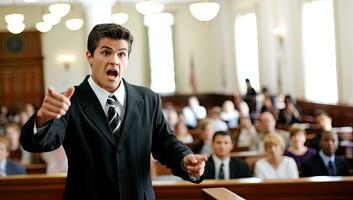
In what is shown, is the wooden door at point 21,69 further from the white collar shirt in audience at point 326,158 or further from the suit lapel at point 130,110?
the suit lapel at point 130,110

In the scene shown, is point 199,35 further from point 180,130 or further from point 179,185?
point 179,185

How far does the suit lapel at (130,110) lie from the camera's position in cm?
294

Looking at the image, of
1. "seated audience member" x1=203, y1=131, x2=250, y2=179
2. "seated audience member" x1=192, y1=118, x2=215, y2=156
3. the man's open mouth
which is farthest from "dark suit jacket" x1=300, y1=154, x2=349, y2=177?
the man's open mouth

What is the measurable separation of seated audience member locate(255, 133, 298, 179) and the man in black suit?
392 centimetres

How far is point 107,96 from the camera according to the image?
117 inches

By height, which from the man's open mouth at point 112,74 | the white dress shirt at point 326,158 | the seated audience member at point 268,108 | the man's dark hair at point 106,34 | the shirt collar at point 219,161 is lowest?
the white dress shirt at point 326,158

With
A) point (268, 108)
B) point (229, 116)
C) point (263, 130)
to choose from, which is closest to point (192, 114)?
point (229, 116)

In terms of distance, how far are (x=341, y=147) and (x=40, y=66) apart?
1541cm

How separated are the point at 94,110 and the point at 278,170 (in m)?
4.20

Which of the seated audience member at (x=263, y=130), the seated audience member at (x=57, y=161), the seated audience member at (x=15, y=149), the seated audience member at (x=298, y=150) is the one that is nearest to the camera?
the seated audience member at (x=298, y=150)

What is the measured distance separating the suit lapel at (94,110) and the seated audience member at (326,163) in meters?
4.17

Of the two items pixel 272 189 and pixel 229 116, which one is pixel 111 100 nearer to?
pixel 272 189

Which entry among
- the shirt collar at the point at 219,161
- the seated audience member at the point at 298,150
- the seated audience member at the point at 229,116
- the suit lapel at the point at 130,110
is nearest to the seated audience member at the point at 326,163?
the seated audience member at the point at 298,150

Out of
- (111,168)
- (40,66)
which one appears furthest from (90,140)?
(40,66)
